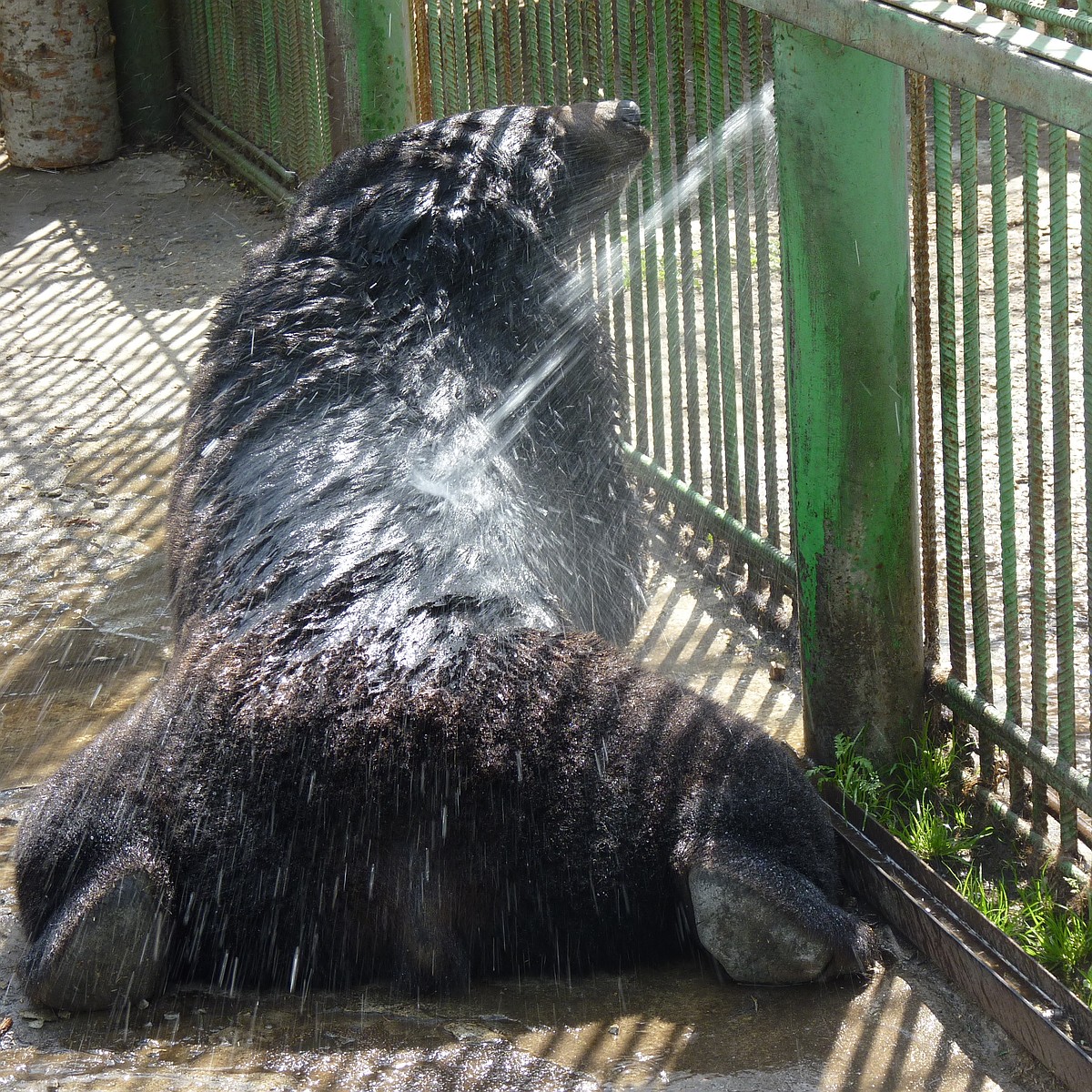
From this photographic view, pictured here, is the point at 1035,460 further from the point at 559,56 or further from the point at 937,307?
the point at 559,56

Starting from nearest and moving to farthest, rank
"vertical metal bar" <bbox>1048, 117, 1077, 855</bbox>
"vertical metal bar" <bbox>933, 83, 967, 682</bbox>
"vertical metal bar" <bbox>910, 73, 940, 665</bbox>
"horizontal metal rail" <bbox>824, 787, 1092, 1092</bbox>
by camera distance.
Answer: "horizontal metal rail" <bbox>824, 787, 1092, 1092</bbox>, "vertical metal bar" <bbox>1048, 117, 1077, 855</bbox>, "vertical metal bar" <bbox>933, 83, 967, 682</bbox>, "vertical metal bar" <bbox>910, 73, 940, 665</bbox>

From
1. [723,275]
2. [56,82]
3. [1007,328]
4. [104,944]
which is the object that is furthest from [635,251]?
[56,82]

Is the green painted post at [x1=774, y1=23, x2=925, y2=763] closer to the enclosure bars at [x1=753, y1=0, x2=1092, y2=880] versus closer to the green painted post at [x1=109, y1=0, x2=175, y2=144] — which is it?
the enclosure bars at [x1=753, y1=0, x2=1092, y2=880]

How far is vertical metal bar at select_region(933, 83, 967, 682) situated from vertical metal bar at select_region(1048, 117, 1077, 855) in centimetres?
32

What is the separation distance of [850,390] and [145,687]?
232 centimetres

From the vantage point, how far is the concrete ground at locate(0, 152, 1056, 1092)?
2.62m

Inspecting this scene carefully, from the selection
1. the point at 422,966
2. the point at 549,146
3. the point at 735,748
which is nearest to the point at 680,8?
the point at 549,146

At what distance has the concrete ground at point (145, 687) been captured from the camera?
262 cm

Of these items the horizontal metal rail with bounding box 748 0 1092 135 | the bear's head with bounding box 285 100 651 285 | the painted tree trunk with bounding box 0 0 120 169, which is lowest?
the painted tree trunk with bounding box 0 0 120 169

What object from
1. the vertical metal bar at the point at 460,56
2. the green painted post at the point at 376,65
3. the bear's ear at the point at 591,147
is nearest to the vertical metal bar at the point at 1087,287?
the bear's ear at the point at 591,147

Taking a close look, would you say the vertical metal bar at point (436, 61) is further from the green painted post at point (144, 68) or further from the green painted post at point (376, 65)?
the green painted post at point (144, 68)

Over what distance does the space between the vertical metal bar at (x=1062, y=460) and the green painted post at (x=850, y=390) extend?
416mm

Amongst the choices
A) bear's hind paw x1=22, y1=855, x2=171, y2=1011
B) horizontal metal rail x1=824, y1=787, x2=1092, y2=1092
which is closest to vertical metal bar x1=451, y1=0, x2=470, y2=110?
horizontal metal rail x1=824, y1=787, x2=1092, y2=1092

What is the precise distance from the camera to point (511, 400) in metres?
3.86
